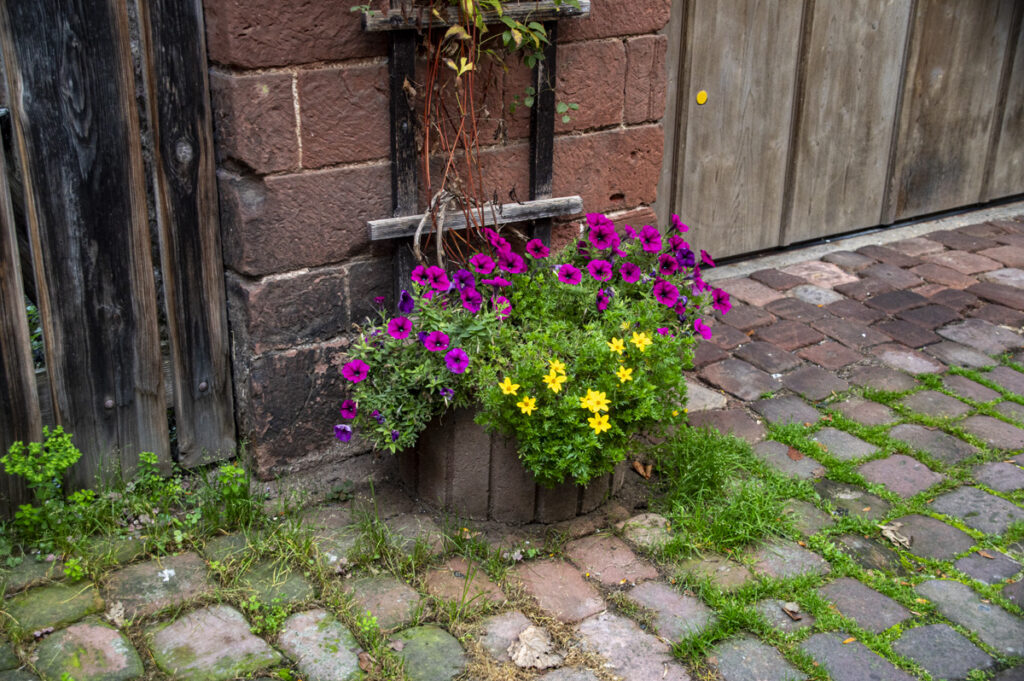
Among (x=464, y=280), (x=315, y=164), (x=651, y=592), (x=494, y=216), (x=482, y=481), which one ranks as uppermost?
(x=315, y=164)

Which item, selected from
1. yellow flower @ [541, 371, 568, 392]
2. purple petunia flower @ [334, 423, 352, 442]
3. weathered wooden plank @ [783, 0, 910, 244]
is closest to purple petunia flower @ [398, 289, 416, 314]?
purple petunia flower @ [334, 423, 352, 442]

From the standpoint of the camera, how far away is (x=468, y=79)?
3.57 m

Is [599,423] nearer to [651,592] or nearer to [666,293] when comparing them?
[651,592]

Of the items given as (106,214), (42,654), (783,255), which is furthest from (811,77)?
(42,654)

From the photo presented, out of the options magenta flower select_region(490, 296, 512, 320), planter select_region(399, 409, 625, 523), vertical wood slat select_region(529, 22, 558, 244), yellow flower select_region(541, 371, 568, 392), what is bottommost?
planter select_region(399, 409, 625, 523)

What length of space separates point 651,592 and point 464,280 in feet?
3.70

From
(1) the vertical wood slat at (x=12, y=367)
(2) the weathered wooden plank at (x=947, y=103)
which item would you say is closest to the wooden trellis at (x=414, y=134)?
(1) the vertical wood slat at (x=12, y=367)

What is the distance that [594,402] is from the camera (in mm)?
3180

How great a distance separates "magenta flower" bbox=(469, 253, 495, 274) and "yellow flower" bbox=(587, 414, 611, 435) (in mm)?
667

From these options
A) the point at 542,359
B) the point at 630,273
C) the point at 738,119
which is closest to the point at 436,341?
the point at 542,359

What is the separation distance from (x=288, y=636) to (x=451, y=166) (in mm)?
1619

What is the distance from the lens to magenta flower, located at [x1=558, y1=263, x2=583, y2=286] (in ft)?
11.6

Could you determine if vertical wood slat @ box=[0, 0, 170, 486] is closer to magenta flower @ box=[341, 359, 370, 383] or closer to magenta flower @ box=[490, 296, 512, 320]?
magenta flower @ box=[341, 359, 370, 383]

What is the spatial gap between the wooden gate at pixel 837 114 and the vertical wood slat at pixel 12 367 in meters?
3.19
